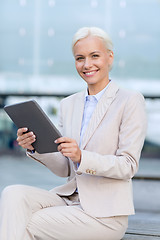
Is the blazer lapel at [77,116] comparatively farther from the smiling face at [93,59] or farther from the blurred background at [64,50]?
the blurred background at [64,50]

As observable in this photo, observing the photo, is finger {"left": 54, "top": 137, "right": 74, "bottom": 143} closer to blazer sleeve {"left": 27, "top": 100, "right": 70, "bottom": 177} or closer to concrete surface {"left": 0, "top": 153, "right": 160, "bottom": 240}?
blazer sleeve {"left": 27, "top": 100, "right": 70, "bottom": 177}

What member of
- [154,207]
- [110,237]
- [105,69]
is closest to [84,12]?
[154,207]

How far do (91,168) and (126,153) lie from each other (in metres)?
0.18

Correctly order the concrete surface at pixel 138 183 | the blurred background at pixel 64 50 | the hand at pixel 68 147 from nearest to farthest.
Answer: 1. the hand at pixel 68 147
2. the concrete surface at pixel 138 183
3. the blurred background at pixel 64 50

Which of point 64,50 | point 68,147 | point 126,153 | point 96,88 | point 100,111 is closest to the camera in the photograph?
point 68,147

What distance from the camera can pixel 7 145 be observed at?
21.1ft

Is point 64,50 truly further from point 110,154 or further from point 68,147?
point 68,147

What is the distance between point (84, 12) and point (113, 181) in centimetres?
452

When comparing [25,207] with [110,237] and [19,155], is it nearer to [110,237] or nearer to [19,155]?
[110,237]

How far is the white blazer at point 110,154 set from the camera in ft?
5.57

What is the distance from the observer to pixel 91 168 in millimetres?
1675

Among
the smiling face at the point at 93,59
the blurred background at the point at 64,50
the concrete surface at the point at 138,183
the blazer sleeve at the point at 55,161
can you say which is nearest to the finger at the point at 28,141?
the blazer sleeve at the point at 55,161

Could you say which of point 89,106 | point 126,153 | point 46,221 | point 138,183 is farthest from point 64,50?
point 46,221

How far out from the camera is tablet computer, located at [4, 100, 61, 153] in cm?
164
